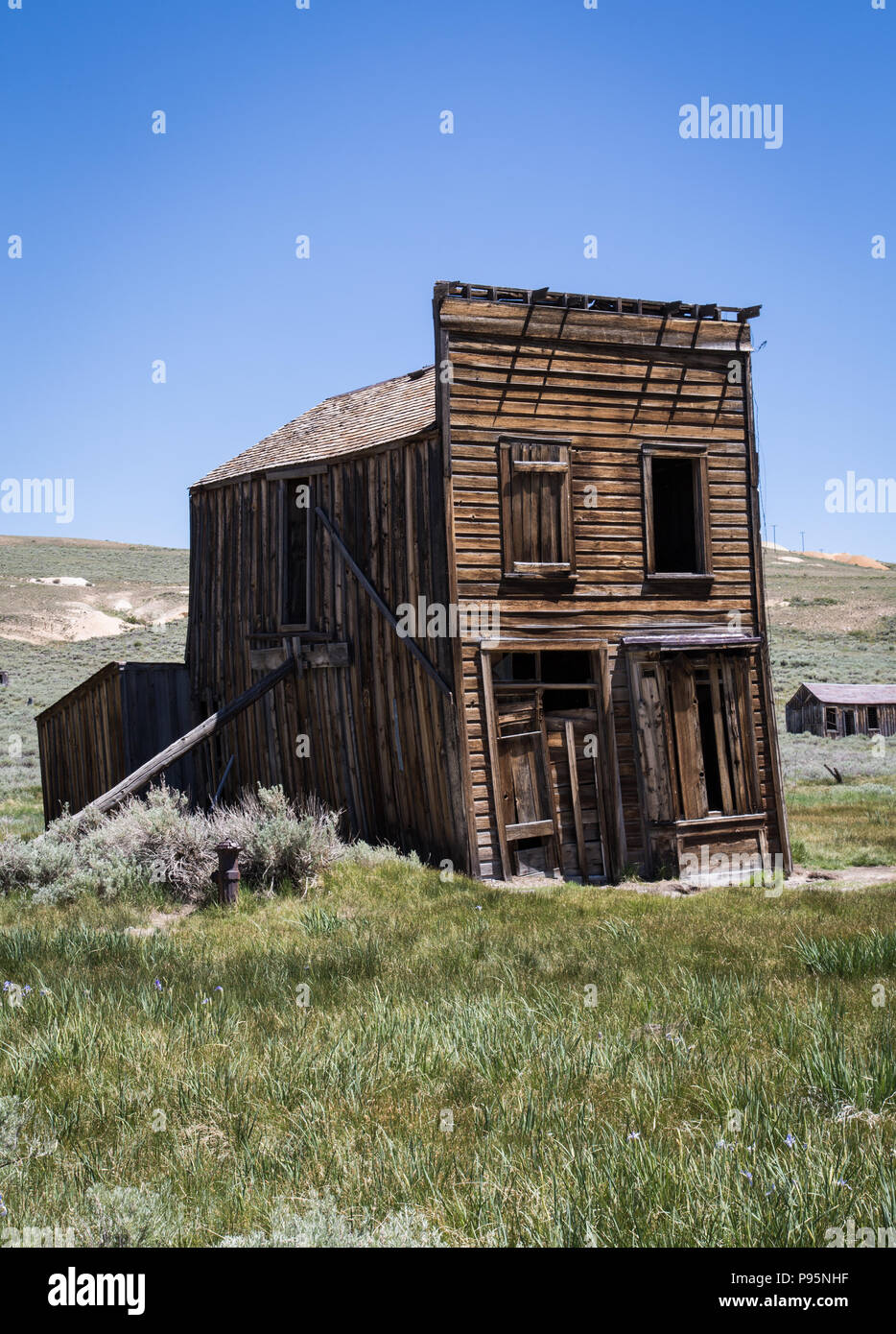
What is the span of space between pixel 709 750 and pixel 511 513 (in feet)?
15.2

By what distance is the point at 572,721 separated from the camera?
13812 mm

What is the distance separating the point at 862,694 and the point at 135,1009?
1531 inches

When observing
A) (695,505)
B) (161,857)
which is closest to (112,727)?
(161,857)

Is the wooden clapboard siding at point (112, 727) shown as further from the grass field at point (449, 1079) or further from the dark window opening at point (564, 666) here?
the grass field at point (449, 1079)

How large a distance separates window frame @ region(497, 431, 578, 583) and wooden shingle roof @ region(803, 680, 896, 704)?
29.8 meters

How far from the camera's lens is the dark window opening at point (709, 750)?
14711 mm

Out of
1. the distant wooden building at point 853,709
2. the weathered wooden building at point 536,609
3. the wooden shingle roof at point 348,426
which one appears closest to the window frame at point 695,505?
the weathered wooden building at point 536,609

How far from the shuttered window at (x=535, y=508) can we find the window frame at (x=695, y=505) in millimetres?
1203

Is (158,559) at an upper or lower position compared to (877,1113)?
upper

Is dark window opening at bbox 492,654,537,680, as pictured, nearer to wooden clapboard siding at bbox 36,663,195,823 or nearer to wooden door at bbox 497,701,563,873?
wooden door at bbox 497,701,563,873

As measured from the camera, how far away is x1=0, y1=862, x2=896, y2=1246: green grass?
3852 mm
